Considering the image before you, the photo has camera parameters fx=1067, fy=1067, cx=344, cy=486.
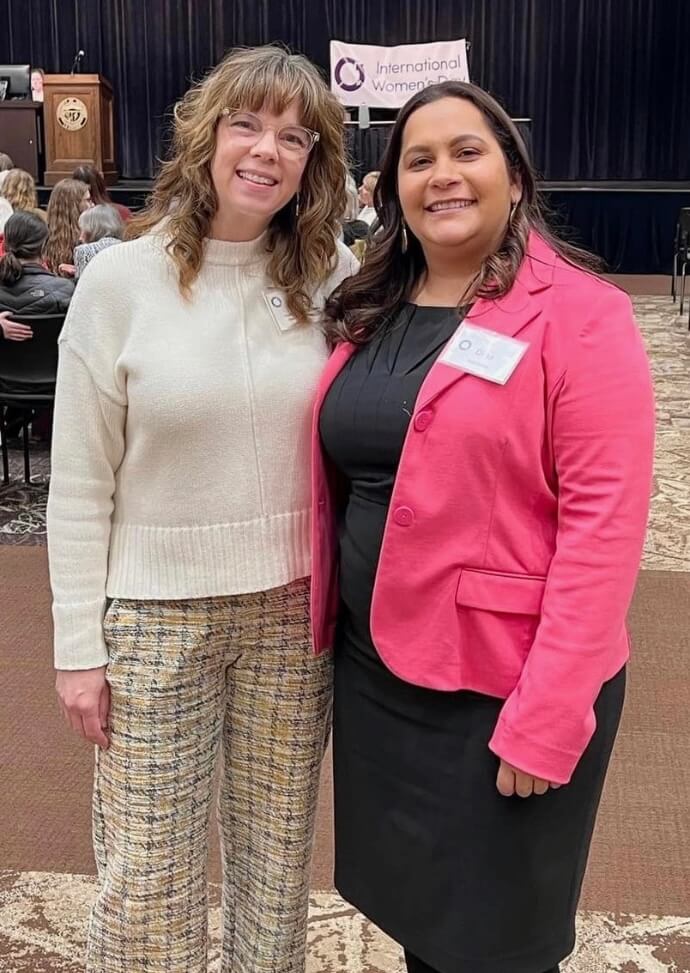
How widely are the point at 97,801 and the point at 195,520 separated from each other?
41 centimetres

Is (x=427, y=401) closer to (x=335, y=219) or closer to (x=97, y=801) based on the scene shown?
(x=335, y=219)

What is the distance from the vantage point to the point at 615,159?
13.2 meters

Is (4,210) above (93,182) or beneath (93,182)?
beneath

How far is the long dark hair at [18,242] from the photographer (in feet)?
14.4

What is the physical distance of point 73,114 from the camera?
11.3 meters

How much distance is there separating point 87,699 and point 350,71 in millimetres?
10802

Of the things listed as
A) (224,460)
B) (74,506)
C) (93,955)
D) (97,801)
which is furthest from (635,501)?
(93,955)

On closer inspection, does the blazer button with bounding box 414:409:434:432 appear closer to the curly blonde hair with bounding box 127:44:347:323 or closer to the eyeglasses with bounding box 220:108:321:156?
the curly blonde hair with bounding box 127:44:347:323

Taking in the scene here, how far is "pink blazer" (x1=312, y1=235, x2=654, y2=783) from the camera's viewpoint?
1135mm

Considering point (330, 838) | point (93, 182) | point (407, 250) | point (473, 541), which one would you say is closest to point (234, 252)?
point (407, 250)

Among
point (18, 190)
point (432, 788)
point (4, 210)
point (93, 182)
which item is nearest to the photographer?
point (432, 788)

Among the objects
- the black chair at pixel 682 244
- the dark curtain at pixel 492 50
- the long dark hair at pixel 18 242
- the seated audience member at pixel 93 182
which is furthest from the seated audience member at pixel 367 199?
the dark curtain at pixel 492 50

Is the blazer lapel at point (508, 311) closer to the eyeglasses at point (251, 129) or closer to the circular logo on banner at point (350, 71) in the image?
the eyeglasses at point (251, 129)

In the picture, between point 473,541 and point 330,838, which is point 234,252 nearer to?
point 473,541
